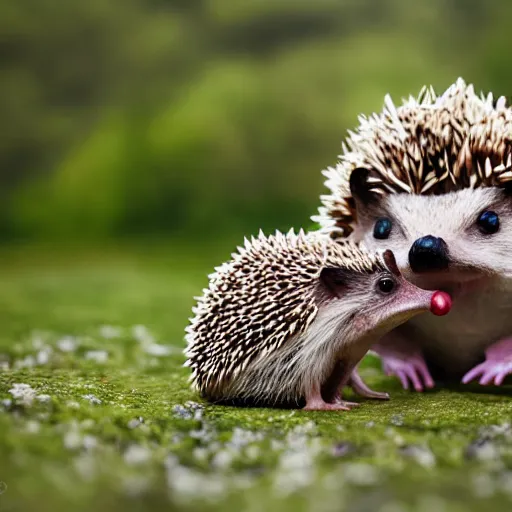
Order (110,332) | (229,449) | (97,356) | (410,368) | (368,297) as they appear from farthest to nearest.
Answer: (110,332)
(97,356)
(410,368)
(368,297)
(229,449)

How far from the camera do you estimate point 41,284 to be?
615 cm

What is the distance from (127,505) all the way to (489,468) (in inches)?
28.5

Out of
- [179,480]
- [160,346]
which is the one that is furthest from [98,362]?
[179,480]

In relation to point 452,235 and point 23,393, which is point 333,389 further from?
point 23,393

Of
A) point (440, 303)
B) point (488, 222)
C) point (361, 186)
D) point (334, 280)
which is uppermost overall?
point (361, 186)

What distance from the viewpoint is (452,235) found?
7.84 ft

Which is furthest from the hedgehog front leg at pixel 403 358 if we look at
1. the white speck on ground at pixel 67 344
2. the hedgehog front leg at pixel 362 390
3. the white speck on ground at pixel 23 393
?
the white speck on ground at pixel 67 344

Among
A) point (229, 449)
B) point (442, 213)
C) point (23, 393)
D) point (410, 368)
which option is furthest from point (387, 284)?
point (23, 393)

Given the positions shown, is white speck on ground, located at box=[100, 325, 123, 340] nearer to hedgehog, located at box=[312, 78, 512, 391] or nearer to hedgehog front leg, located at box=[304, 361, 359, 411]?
hedgehog, located at box=[312, 78, 512, 391]

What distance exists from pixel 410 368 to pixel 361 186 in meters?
0.66

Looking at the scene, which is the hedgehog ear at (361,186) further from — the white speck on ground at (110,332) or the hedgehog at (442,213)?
the white speck on ground at (110,332)

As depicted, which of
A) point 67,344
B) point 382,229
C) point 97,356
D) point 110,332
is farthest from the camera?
point 110,332

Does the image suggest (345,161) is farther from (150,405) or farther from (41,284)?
(41,284)

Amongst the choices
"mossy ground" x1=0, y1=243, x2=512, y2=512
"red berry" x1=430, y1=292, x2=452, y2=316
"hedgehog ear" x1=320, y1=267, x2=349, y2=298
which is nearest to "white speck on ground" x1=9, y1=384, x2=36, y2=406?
"mossy ground" x1=0, y1=243, x2=512, y2=512
